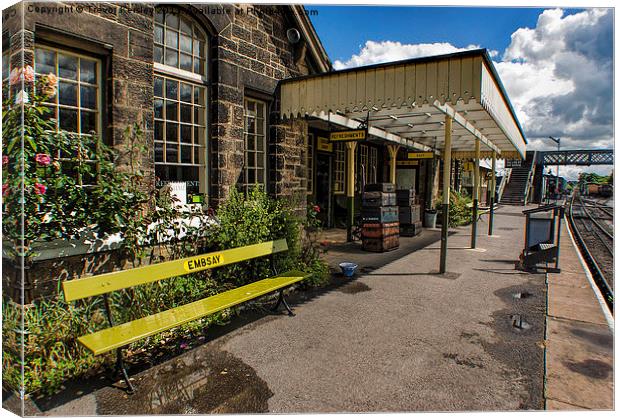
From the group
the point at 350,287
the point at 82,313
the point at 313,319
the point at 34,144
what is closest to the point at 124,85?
the point at 34,144

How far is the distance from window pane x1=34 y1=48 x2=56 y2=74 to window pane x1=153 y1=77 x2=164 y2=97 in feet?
3.92

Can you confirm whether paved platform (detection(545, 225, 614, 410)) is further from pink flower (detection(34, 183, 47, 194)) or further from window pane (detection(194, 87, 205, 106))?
window pane (detection(194, 87, 205, 106))

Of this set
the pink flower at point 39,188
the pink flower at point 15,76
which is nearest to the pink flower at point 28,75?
the pink flower at point 15,76

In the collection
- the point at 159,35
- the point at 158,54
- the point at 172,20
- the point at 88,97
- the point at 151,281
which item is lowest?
the point at 151,281

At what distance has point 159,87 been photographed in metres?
5.11

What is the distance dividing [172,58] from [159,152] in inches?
51.1

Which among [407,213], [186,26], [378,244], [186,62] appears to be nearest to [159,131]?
[186,62]

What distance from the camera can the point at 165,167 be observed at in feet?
17.2

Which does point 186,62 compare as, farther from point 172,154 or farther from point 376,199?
point 376,199

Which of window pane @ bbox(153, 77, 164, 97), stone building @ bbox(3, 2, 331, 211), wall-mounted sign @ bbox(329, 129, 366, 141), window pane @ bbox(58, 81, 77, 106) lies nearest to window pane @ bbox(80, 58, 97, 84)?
stone building @ bbox(3, 2, 331, 211)

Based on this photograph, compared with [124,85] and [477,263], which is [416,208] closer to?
[477,263]

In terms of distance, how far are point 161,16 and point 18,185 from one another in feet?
9.84

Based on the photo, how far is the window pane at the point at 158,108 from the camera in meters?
5.05

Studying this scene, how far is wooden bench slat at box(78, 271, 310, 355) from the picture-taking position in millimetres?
2936
